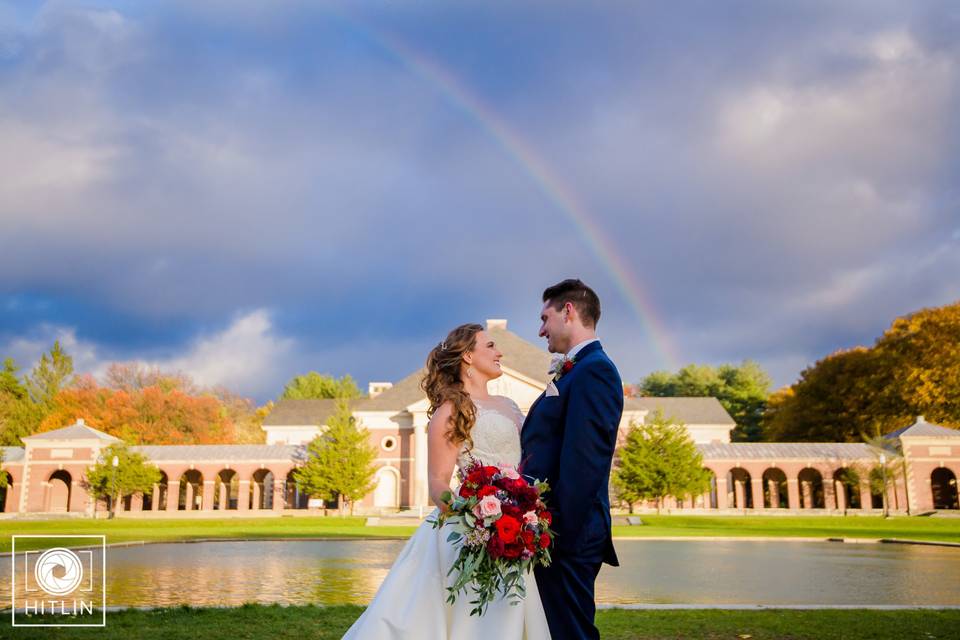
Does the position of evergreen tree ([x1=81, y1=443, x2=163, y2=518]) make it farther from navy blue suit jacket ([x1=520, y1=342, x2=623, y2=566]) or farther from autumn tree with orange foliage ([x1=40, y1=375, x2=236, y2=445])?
navy blue suit jacket ([x1=520, y1=342, x2=623, y2=566])

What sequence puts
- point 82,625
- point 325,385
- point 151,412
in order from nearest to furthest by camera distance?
point 82,625 → point 151,412 → point 325,385

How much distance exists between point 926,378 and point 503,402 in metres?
56.3

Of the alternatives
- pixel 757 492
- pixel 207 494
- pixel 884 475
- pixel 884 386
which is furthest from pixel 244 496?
pixel 884 386

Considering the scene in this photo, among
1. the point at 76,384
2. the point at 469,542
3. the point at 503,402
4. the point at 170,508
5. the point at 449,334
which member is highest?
the point at 76,384

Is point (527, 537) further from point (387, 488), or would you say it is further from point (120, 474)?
point (387, 488)

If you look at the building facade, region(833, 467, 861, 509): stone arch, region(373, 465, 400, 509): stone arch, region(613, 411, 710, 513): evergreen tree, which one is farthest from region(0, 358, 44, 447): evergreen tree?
region(833, 467, 861, 509): stone arch

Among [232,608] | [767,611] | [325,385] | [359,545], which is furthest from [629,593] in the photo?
[325,385]

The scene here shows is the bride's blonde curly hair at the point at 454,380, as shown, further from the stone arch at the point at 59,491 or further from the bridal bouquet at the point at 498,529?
the stone arch at the point at 59,491

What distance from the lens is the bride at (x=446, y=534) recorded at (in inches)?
143

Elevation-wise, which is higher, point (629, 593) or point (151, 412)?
point (151, 412)

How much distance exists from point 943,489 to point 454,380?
58.6 meters

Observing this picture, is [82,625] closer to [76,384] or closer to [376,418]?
[376,418]

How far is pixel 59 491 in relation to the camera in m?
54.2

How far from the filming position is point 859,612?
9.20 m
